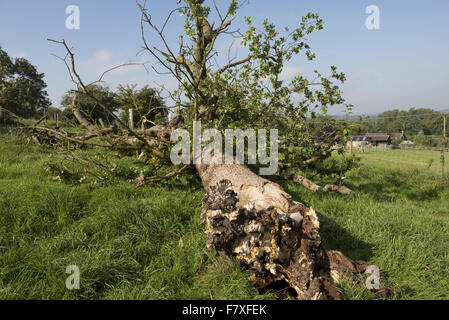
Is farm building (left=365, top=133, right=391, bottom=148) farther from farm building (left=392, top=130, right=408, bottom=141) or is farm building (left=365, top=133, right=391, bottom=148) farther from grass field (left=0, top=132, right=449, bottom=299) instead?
grass field (left=0, top=132, right=449, bottom=299)

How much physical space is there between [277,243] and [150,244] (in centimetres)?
136

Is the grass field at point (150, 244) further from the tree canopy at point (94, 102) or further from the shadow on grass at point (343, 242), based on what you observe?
the tree canopy at point (94, 102)

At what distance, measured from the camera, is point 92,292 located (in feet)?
6.32

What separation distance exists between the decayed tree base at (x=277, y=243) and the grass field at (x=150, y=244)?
0.50 feet

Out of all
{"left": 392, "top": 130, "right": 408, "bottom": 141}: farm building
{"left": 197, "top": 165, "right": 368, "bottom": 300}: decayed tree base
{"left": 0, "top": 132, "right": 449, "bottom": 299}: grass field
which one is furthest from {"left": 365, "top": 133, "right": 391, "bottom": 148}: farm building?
{"left": 197, "top": 165, "right": 368, "bottom": 300}: decayed tree base

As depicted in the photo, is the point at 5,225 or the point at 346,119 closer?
the point at 5,225

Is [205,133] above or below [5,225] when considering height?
above

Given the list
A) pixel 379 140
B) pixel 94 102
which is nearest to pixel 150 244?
pixel 94 102

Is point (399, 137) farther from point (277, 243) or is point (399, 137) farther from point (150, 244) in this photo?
point (150, 244)

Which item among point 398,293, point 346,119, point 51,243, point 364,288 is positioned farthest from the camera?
point 346,119

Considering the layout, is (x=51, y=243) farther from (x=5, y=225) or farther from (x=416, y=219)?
(x=416, y=219)
